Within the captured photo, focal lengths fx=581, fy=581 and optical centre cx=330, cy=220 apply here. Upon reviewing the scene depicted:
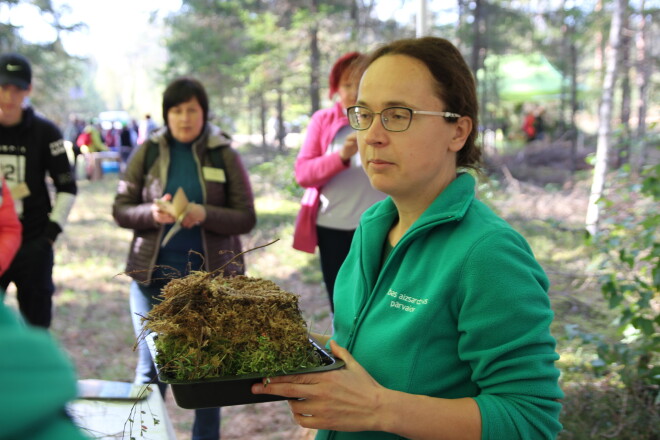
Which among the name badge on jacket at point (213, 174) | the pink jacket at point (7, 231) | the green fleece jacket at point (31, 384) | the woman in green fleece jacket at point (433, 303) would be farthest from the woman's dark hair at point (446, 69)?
the pink jacket at point (7, 231)

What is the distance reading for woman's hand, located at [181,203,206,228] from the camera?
11.6ft

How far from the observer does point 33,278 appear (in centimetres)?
405

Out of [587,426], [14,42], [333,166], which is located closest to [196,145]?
[333,166]

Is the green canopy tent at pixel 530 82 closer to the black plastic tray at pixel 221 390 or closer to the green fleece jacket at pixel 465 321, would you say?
the green fleece jacket at pixel 465 321

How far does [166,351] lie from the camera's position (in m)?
1.48

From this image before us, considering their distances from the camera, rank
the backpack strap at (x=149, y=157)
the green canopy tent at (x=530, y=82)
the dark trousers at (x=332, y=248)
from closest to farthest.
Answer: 1. the backpack strap at (x=149, y=157)
2. the dark trousers at (x=332, y=248)
3. the green canopy tent at (x=530, y=82)

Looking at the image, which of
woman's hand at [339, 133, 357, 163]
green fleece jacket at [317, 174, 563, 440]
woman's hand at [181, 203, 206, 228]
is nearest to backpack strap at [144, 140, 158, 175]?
woman's hand at [181, 203, 206, 228]

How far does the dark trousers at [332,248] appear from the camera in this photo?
14.0 feet

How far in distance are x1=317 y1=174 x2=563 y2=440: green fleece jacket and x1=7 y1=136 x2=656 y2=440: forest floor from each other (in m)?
0.40

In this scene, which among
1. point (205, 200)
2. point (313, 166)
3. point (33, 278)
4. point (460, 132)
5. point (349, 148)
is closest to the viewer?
point (460, 132)

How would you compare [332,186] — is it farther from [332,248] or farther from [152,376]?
[152,376]

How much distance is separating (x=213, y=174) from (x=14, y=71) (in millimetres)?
1469

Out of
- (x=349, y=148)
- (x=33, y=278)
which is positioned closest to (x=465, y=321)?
(x=349, y=148)

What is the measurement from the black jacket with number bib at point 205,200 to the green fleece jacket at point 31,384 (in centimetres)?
310
